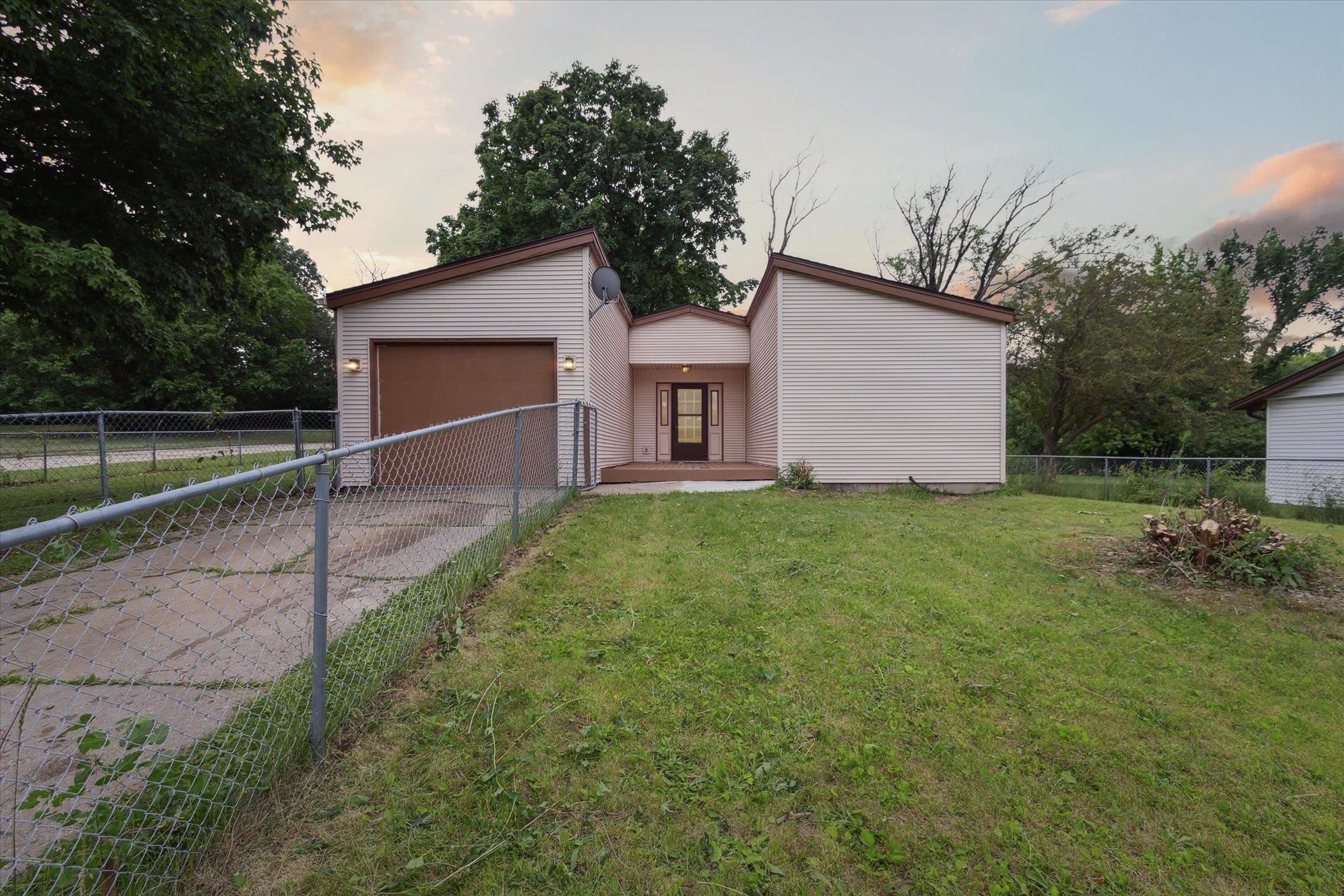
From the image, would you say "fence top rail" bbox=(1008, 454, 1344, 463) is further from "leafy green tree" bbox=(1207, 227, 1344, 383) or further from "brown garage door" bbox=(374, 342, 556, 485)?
"leafy green tree" bbox=(1207, 227, 1344, 383)

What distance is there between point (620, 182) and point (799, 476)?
15.6 metres

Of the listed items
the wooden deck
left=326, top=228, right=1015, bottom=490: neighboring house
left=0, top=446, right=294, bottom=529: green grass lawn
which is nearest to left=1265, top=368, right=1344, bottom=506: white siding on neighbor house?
left=326, top=228, right=1015, bottom=490: neighboring house

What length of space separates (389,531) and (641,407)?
29.4 feet

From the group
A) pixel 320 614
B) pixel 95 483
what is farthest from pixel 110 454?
pixel 320 614

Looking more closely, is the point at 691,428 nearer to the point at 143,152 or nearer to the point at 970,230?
the point at 143,152

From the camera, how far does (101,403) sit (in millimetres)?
24891

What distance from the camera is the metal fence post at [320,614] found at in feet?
5.85

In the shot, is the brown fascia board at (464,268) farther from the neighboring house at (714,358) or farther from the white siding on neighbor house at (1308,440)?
the white siding on neighbor house at (1308,440)

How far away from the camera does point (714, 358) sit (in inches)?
504

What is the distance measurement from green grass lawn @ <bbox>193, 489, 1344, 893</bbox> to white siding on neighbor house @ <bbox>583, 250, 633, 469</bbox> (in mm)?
5929

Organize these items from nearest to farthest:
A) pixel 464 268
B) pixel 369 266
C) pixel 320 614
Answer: pixel 320 614
pixel 464 268
pixel 369 266

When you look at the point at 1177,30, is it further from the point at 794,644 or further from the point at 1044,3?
the point at 794,644

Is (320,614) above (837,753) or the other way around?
above

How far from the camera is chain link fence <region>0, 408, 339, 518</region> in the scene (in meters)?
7.32
